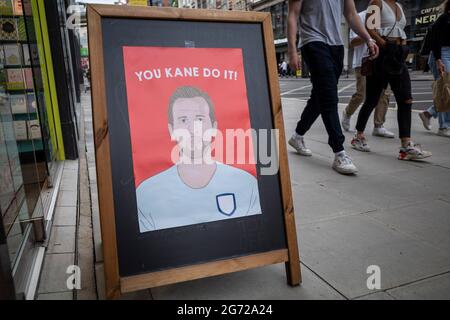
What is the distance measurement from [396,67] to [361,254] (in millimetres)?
2741

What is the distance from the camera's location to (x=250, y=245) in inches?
79.7

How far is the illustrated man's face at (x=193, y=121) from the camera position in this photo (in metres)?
1.95

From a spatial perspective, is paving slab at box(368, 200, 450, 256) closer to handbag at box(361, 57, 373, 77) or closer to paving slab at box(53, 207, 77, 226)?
handbag at box(361, 57, 373, 77)

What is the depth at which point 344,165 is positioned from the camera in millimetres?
3975

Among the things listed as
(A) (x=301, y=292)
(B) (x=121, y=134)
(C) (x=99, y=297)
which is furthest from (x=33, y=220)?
(A) (x=301, y=292)

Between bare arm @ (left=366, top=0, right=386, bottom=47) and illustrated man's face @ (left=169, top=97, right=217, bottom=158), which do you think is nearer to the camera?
illustrated man's face @ (left=169, top=97, right=217, bottom=158)

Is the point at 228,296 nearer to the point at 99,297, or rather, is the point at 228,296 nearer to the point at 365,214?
the point at 99,297

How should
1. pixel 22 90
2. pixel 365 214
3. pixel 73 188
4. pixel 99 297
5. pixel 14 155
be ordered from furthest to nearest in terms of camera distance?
pixel 73 188 < pixel 22 90 < pixel 365 214 < pixel 14 155 < pixel 99 297

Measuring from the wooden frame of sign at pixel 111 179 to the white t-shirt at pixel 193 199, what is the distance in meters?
0.16

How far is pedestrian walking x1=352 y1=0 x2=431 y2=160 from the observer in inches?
172

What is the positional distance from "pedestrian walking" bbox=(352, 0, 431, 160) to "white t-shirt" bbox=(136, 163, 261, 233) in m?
3.00

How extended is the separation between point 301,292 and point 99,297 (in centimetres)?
101

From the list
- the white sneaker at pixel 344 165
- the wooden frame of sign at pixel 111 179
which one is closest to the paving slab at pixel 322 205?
the white sneaker at pixel 344 165

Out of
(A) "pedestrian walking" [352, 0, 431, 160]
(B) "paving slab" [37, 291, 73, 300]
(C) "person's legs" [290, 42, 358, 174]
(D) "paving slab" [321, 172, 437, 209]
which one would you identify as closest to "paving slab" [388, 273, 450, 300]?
(D) "paving slab" [321, 172, 437, 209]
